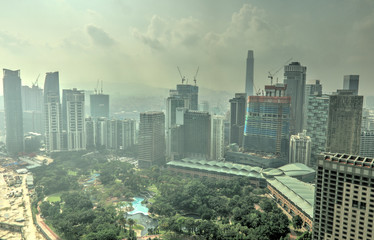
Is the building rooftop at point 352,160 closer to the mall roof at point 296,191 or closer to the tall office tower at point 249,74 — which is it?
the mall roof at point 296,191

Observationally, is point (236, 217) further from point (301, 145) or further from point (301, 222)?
point (301, 145)

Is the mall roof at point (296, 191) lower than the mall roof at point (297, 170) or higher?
lower

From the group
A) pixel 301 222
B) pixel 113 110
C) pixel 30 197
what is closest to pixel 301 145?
pixel 301 222

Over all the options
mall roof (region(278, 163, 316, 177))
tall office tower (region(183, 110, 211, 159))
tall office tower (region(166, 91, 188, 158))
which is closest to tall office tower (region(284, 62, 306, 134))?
mall roof (region(278, 163, 316, 177))

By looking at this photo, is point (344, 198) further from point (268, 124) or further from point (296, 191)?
point (268, 124)

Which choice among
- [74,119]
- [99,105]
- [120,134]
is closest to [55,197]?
[74,119]

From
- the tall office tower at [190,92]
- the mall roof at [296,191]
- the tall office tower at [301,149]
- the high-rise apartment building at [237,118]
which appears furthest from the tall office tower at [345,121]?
the tall office tower at [190,92]

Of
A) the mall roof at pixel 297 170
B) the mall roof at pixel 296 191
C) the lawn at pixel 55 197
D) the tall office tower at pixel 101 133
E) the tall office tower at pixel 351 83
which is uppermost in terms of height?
the tall office tower at pixel 351 83
